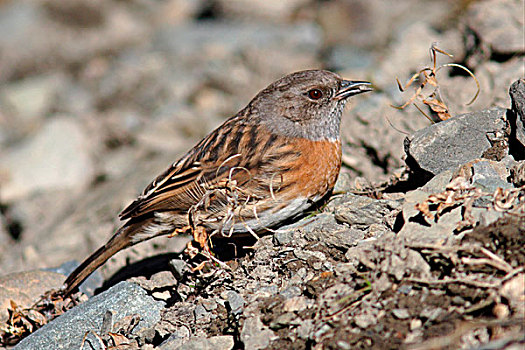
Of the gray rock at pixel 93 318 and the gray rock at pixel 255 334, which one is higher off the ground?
the gray rock at pixel 93 318

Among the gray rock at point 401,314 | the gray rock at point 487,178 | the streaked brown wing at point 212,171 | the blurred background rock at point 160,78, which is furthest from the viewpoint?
the blurred background rock at point 160,78

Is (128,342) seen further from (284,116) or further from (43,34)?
(43,34)

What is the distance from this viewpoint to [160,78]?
12719 millimetres

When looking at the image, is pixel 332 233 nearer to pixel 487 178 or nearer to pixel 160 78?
pixel 487 178

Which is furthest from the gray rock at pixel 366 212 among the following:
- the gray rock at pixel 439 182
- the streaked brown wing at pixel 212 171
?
the streaked brown wing at pixel 212 171

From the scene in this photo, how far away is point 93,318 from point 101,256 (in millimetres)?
1021

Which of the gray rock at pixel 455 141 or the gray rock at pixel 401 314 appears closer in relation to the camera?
the gray rock at pixel 401 314

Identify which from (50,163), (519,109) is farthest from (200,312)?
(50,163)

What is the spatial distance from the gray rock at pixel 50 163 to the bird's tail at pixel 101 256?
15.6 feet

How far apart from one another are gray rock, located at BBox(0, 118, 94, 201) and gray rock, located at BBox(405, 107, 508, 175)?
22.1 ft

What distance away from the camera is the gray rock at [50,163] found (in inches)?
396

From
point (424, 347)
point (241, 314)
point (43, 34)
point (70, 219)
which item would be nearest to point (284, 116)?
point (241, 314)

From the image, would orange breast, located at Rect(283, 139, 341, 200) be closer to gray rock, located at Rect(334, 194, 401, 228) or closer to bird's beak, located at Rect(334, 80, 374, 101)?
gray rock, located at Rect(334, 194, 401, 228)

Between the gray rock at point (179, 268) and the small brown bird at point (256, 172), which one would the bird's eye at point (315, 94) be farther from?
the gray rock at point (179, 268)
